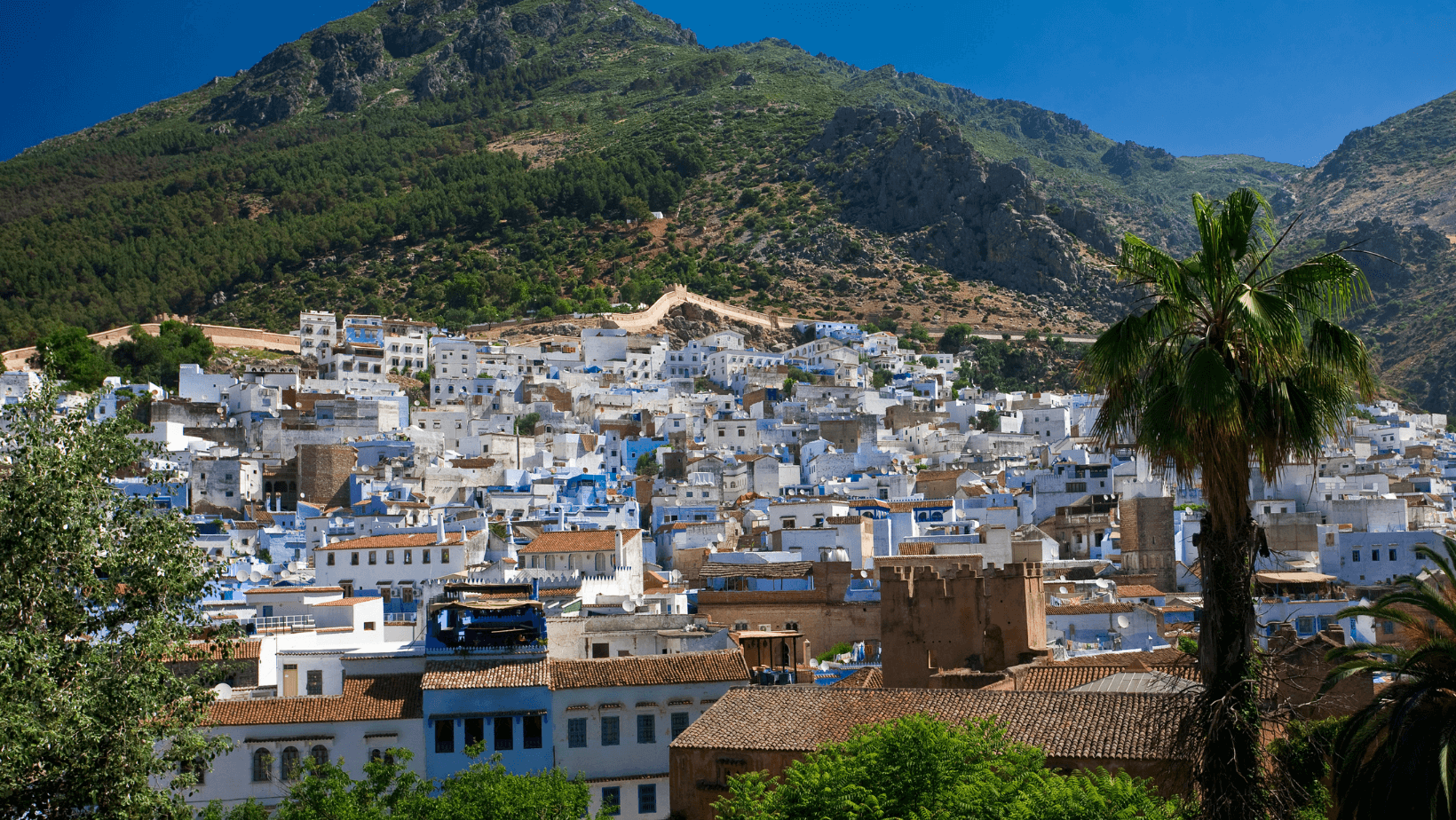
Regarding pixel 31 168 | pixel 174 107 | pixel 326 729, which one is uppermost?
pixel 174 107

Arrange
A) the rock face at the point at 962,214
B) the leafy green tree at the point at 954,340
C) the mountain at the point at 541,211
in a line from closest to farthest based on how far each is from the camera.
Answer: the leafy green tree at the point at 954,340 < the mountain at the point at 541,211 < the rock face at the point at 962,214

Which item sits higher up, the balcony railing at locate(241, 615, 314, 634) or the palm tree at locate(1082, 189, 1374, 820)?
the palm tree at locate(1082, 189, 1374, 820)

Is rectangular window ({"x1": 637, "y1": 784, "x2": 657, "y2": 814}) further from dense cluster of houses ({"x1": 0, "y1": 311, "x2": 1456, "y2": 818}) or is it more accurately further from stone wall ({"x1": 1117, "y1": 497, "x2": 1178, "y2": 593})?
stone wall ({"x1": 1117, "y1": 497, "x2": 1178, "y2": 593})

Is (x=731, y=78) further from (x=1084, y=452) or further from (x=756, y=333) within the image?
(x=1084, y=452)

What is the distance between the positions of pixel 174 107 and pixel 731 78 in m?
72.5

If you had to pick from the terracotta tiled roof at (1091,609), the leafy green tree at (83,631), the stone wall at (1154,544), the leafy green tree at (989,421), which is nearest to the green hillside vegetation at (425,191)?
the leafy green tree at (989,421)

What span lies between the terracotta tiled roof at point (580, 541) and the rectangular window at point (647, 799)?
16384mm

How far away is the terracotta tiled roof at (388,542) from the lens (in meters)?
43.3

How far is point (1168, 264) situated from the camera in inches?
371

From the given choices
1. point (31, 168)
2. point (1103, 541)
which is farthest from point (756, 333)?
point (31, 168)

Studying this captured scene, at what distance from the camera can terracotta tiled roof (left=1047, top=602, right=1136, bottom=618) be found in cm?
3772

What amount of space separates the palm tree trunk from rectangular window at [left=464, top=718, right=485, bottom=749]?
1847 cm

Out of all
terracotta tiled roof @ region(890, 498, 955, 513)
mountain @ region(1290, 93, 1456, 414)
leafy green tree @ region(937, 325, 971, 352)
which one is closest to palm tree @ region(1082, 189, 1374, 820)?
terracotta tiled roof @ region(890, 498, 955, 513)

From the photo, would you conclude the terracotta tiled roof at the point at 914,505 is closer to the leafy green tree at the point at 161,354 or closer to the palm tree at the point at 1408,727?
the palm tree at the point at 1408,727
